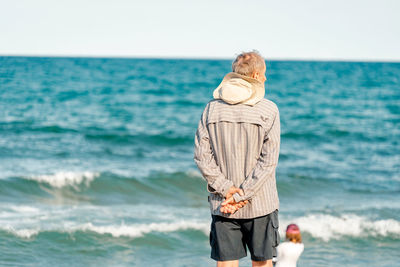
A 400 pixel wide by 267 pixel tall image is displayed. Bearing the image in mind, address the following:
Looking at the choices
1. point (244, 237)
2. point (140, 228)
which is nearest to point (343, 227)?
point (140, 228)

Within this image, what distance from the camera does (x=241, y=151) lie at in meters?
3.09

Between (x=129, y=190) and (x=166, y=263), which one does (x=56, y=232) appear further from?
(x=129, y=190)

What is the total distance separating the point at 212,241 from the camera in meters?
3.28

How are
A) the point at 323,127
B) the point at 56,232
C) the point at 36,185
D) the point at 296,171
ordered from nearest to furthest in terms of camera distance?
the point at 56,232 < the point at 36,185 < the point at 296,171 < the point at 323,127

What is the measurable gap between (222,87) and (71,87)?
29.9m

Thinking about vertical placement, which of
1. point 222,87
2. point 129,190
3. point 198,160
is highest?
point 222,87

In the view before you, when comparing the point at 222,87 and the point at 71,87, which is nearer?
the point at 222,87

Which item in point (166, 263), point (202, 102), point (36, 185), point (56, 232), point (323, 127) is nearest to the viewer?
point (166, 263)

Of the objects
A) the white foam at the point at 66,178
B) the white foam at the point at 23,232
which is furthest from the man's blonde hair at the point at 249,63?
the white foam at the point at 66,178

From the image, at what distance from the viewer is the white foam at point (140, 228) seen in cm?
695

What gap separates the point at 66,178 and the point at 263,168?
773 centimetres

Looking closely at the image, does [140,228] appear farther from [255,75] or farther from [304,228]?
[255,75]

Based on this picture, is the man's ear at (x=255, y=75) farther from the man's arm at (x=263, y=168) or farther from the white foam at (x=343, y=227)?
the white foam at (x=343, y=227)

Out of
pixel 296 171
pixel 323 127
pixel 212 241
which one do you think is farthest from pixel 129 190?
pixel 323 127
